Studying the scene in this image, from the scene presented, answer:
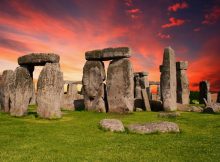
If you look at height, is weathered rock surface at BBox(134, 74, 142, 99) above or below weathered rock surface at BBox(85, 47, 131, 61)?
below

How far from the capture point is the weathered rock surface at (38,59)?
16766mm

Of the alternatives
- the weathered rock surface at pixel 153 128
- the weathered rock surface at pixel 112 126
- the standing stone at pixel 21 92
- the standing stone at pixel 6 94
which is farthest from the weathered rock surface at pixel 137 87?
the weathered rock surface at pixel 153 128

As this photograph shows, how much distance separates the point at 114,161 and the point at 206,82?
25.8 meters

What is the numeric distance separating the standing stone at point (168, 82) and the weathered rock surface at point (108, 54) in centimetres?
323

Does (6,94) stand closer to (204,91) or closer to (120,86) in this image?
(120,86)

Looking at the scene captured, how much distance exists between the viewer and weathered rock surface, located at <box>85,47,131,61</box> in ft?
68.2

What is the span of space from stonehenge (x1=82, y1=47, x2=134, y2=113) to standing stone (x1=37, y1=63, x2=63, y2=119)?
5.02 meters

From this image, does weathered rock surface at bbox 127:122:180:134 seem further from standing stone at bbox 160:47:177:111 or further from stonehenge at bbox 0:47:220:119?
standing stone at bbox 160:47:177:111

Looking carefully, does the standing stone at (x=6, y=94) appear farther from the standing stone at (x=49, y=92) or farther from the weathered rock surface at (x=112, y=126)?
the weathered rock surface at (x=112, y=126)

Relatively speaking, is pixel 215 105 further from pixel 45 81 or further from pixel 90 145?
pixel 90 145

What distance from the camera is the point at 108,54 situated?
2116 centimetres

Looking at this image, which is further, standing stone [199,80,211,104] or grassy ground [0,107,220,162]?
standing stone [199,80,211,104]

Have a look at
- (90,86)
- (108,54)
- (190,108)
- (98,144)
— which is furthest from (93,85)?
(98,144)

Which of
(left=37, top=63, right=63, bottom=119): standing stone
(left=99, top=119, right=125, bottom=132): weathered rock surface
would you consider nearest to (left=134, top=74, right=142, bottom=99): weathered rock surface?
(left=37, top=63, right=63, bottom=119): standing stone
